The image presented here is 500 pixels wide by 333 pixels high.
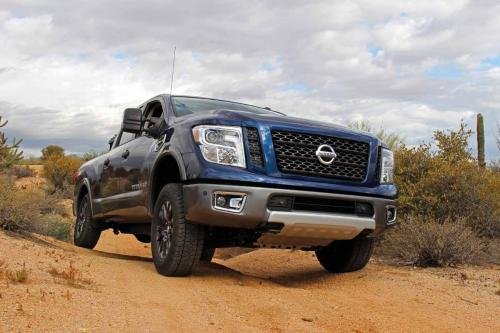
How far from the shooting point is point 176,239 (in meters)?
5.51

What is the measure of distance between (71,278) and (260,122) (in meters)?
2.08

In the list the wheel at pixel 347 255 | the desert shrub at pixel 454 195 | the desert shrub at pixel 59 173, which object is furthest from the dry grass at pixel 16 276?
the desert shrub at pixel 59 173

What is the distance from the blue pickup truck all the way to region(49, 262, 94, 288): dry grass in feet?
2.80

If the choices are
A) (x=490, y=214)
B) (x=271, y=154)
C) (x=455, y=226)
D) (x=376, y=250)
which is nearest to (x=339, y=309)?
(x=271, y=154)

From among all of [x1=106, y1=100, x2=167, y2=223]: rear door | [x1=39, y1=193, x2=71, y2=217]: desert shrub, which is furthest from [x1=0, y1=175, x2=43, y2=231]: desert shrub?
[x1=39, y1=193, x2=71, y2=217]: desert shrub

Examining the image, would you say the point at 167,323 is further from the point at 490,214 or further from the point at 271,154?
the point at 490,214

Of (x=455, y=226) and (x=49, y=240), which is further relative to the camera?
(x=49, y=240)

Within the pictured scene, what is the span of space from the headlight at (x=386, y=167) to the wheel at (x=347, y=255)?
73 centimetres

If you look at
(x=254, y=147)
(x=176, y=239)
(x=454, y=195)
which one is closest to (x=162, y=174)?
(x=176, y=239)

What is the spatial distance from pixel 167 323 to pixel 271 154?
6.25 ft

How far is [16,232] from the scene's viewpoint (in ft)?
29.4

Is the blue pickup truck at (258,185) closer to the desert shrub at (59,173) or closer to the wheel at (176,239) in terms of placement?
the wheel at (176,239)

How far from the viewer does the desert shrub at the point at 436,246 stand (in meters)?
7.54

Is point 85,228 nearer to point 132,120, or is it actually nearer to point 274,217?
point 132,120
